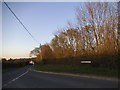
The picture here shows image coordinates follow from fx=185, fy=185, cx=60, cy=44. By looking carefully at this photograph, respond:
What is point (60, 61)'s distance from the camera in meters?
40.5

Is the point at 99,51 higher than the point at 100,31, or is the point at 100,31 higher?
the point at 100,31

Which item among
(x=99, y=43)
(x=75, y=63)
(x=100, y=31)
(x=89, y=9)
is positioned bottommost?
(x=75, y=63)

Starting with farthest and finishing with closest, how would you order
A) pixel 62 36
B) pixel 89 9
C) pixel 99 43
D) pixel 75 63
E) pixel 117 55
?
pixel 62 36, pixel 75 63, pixel 89 9, pixel 99 43, pixel 117 55

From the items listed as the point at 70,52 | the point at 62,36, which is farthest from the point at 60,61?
the point at 62,36

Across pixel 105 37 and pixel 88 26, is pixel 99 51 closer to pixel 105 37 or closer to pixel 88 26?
pixel 105 37

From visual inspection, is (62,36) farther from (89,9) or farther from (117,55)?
(117,55)

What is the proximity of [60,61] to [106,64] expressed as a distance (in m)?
18.6

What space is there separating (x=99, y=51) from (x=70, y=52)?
1383 centimetres

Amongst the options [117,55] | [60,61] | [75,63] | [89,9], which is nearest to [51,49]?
[60,61]

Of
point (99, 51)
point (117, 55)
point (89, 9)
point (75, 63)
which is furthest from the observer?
point (75, 63)

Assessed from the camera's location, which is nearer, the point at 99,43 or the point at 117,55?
the point at 117,55

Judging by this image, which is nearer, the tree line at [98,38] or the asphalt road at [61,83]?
the asphalt road at [61,83]

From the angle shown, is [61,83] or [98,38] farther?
[98,38]

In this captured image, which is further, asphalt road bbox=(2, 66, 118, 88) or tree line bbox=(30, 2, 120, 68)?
tree line bbox=(30, 2, 120, 68)
